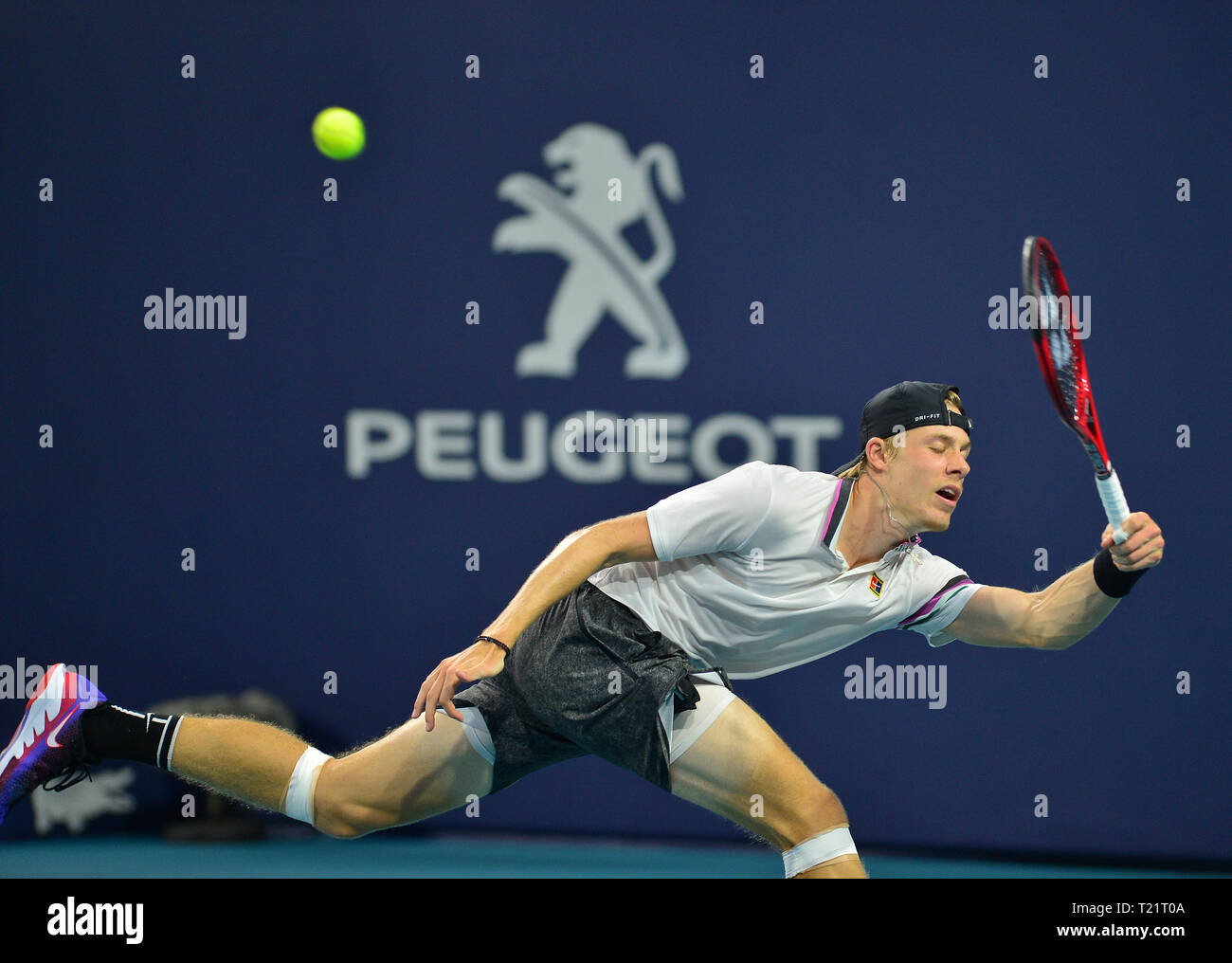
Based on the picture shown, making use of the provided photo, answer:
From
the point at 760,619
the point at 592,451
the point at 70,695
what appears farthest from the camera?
the point at 592,451

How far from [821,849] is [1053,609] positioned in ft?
2.51

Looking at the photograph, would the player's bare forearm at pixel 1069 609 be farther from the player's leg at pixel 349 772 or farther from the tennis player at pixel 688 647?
the player's leg at pixel 349 772

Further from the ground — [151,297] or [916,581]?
[151,297]

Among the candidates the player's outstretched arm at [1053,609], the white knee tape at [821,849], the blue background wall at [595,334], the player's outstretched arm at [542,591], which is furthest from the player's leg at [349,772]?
the blue background wall at [595,334]

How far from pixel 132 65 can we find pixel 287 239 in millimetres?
818

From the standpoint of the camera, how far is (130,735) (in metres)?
3.05

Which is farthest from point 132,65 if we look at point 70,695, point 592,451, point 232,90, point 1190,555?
point 1190,555

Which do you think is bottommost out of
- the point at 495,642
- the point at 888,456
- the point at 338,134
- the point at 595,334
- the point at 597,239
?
the point at 495,642

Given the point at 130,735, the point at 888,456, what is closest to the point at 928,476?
the point at 888,456

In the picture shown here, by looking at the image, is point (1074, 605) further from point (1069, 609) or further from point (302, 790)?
point (302, 790)

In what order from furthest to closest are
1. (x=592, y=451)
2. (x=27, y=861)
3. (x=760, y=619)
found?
(x=592, y=451)
(x=27, y=861)
(x=760, y=619)

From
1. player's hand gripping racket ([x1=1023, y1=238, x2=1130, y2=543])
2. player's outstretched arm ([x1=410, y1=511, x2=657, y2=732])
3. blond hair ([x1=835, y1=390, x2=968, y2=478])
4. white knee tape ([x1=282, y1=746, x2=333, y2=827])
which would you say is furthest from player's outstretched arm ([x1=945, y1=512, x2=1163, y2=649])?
white knee tape ([x1=282, y1=746, x2=333, y2=827])

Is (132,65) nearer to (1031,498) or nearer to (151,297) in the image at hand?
(151,297)

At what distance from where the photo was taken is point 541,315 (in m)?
4.68
